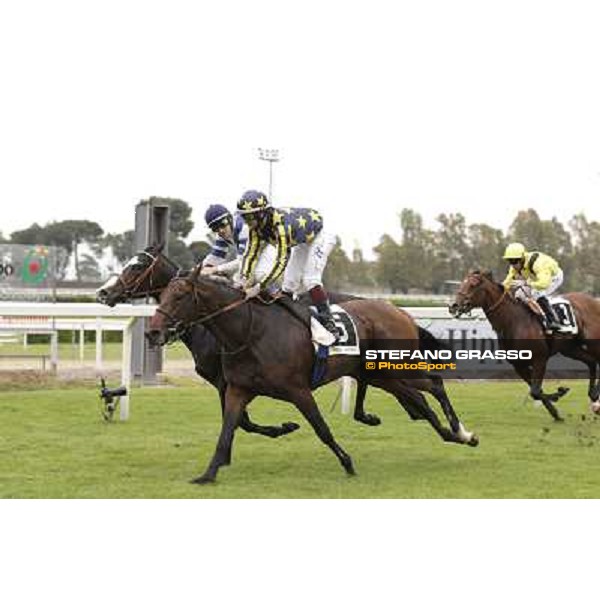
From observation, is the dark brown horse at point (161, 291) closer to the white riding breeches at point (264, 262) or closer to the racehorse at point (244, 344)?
the white riding breeches at point (264, 262)

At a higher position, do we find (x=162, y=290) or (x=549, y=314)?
(x=162, y=290)

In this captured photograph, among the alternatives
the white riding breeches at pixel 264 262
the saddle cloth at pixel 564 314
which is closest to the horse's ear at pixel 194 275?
the white riding breeches at pixel 264 262

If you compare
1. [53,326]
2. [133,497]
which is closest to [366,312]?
[133,497]

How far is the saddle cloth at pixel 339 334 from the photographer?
21.7 ft

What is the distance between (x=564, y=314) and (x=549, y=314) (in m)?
0.30

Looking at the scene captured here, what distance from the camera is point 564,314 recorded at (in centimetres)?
1055

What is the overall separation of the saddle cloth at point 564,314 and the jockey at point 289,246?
411 cm

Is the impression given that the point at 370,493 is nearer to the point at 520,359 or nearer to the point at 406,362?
the point at 406,362

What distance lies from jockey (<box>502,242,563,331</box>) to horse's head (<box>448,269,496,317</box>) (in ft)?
1.33

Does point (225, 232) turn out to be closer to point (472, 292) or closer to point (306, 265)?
point (306, 265)

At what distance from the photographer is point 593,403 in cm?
1018

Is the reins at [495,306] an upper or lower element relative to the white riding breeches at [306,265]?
lower

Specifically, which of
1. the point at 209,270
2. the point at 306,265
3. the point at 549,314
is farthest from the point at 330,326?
the point at 549,314

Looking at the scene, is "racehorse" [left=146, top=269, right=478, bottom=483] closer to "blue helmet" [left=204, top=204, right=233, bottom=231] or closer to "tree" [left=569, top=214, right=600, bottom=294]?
"blue helmet" [left=204, top=204, right=233, bottom=231]
